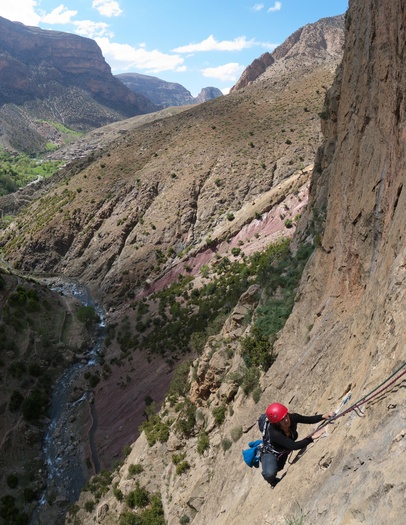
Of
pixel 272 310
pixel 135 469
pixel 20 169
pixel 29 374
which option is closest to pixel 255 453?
pixel 272 310

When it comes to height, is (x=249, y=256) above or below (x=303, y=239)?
below

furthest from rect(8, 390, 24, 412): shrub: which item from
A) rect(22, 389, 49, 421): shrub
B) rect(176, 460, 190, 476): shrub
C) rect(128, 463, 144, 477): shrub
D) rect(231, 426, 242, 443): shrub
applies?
rect(231, 426, 242, 443): shrub

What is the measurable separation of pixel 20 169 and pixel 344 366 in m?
154

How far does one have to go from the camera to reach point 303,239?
846 inches

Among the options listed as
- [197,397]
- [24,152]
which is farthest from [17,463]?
[24,152]

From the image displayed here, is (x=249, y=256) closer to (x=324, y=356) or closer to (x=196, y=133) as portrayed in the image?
(x=324, y=356)

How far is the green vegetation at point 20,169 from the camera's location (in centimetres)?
11775

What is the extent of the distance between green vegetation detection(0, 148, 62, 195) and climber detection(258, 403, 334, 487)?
12127cm

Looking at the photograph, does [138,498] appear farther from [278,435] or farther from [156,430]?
[278,435]

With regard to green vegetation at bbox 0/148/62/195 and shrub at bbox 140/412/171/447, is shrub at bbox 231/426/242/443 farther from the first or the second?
green vegetation at bbox 0/148/62/195

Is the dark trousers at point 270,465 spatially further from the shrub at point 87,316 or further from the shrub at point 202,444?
the shrub at point 87,316

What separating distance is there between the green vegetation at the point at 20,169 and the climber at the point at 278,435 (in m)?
121

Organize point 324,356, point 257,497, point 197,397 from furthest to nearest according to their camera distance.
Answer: point 197,397 < point 324,356 < point 257,497

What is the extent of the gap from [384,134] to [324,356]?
6170 mm
